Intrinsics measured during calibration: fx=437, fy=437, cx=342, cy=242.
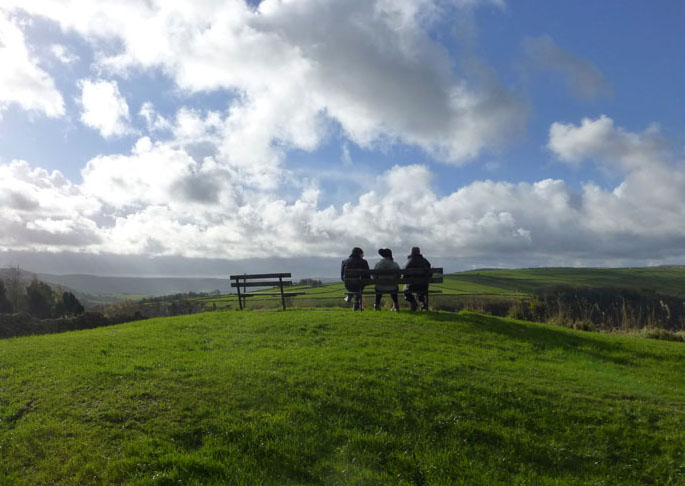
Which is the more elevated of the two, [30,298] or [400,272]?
[400,272]

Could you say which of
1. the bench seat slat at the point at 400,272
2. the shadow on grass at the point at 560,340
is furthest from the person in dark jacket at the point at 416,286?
the shadow on grass at the point at 560,340

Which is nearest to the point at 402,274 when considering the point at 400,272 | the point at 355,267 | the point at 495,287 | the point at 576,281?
the point at 400,272

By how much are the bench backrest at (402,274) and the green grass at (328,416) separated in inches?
234

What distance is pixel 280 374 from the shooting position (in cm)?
817

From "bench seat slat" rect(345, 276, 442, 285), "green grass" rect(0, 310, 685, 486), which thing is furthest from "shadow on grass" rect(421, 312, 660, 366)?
"bench seat slat" rect(345, 276, 442, 285)

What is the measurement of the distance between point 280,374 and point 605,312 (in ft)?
62.5

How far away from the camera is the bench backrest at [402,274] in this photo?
16.7m

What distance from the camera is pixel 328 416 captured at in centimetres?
671

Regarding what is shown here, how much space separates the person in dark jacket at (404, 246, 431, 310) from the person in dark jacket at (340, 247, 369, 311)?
1783 millimetres

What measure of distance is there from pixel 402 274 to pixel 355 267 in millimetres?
2033

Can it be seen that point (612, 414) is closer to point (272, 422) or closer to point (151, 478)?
point (272, 422)

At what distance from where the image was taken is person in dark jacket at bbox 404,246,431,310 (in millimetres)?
16984

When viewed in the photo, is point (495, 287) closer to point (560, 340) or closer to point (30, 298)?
point (560, 340)

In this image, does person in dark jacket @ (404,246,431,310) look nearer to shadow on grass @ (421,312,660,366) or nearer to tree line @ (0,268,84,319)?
shadow on grass @ (421,312,660,366)
